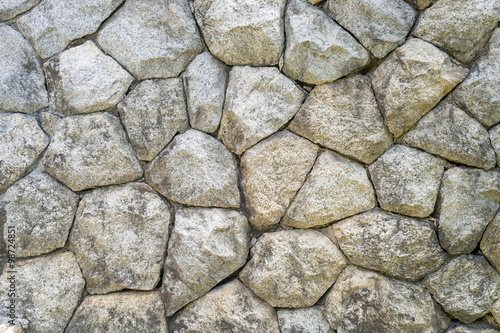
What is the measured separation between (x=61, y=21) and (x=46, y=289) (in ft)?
3.96

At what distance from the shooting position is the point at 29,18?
1.82 metres

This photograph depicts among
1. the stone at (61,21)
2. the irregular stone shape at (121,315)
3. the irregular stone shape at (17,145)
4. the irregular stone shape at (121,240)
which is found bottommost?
the irregular stone shape at (121,315)

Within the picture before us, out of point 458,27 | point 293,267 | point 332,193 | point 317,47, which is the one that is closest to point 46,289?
point 293,267

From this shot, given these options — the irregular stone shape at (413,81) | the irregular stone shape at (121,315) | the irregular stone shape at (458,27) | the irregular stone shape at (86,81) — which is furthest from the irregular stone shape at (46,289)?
the irregular stone shape at (458,27)

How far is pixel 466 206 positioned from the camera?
5.03ft

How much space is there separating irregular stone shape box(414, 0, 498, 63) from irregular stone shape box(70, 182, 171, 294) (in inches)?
52.2

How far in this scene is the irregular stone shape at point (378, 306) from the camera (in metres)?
1.56

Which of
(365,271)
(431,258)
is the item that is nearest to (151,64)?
(365,271)

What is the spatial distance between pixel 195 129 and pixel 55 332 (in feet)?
3.60

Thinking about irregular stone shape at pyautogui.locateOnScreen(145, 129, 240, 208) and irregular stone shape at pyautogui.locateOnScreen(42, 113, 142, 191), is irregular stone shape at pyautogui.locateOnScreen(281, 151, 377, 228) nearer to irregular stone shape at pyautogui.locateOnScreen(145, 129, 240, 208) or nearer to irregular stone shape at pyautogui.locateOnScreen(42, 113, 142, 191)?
irregular stone shape at pyautogui.locateOnScreen(145, 129, 240, 208)

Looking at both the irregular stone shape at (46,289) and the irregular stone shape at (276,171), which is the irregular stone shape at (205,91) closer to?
the irregular stone shape at (276,171)

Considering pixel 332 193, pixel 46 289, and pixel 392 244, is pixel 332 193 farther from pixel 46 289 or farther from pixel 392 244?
pixel 46 289

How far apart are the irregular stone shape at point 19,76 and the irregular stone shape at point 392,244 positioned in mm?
1501

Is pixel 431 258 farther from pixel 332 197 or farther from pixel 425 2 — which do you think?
pixel 425 2
